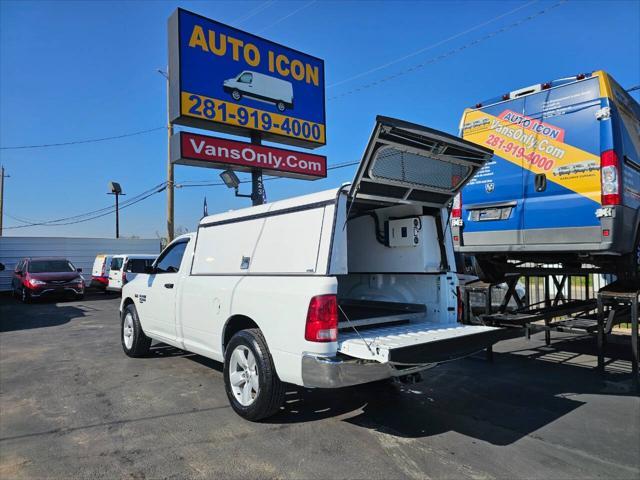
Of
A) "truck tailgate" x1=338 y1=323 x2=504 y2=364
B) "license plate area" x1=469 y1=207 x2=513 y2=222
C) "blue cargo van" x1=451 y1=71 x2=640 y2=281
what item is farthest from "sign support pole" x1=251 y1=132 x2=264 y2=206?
"truck tailgate" x1=338 y1=323 x2=504 y2=364

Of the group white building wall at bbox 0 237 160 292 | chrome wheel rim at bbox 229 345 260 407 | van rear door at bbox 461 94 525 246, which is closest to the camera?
chrome wheel rim at bbox 229 345 260 407

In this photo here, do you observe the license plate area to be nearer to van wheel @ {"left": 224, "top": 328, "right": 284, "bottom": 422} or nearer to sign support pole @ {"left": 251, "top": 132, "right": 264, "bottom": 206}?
van wheel @ {"left": 224, "top": 328, "right": 284, "bottom": 422}

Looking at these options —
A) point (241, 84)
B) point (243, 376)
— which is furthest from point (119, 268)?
point (243, 376)

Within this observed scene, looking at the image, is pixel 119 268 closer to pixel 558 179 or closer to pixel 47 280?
pixel 47 280

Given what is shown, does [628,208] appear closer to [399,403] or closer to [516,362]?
[516,362]

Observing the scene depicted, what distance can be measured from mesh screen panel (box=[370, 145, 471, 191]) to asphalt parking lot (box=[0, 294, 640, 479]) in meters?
2.41

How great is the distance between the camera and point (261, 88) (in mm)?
12242

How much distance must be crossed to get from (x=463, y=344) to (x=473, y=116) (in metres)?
4.20

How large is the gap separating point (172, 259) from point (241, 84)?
6698mm

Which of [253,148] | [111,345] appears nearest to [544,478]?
[111,345]

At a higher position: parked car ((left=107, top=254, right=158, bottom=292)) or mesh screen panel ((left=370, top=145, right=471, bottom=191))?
mesh screen panel ((left=370, top=145, right=471, bottom=191))

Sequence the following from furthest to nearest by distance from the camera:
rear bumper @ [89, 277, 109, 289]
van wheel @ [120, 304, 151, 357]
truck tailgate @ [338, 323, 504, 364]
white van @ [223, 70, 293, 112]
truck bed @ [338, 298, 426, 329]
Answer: rear bumper @ [89, 277, 109, 289], white van @ [223, 70, 293, 112], van wheel @ [120, 304, 151, 357], truck bed @ [338, 298, 426, 329], truck tailgate @ [338, 323, 504, 364]

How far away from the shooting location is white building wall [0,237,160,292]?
22.8 metres

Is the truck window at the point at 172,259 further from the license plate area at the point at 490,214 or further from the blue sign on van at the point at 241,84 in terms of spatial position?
the blue sign on van at the point at 241,84
